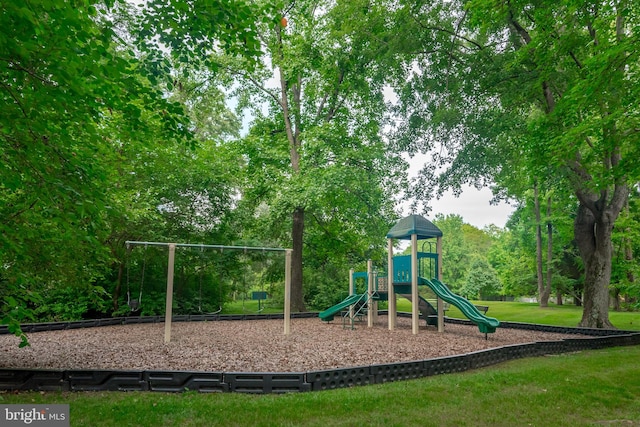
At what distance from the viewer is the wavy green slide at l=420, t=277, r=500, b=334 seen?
1105 centimetres

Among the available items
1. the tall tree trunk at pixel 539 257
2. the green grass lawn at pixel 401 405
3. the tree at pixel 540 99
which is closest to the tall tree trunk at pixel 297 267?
the tree at pixel 540 99

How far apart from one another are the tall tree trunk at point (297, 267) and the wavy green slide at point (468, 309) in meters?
7.41

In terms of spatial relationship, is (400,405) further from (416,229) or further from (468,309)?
(416,229)

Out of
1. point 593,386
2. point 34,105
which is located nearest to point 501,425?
point 593,386

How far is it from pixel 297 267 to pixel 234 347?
1006 centimetres

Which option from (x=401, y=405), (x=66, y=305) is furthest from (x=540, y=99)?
(x=66, y=305)

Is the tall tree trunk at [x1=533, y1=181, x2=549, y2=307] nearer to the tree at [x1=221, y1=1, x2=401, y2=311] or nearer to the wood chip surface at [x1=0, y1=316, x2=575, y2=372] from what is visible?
the tree at [x1=221, y1=1, x2=401, y2=311]

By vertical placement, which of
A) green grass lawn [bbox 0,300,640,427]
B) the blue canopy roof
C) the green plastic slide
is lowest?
green grass lawn [bbox 0,300,640,427]

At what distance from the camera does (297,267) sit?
19.2 m

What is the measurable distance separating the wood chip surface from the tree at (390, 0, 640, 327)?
15.3ft

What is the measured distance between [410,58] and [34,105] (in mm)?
13693

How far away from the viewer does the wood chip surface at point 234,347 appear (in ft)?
23.8

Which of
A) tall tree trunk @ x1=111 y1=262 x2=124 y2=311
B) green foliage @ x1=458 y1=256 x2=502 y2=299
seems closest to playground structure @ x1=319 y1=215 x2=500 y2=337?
tall tree trunk @ x1=111 y1=262 x2=124 y2=311

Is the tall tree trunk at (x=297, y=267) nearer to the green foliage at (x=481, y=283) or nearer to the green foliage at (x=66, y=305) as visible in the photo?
the green foliage at (x=66, y=305)
